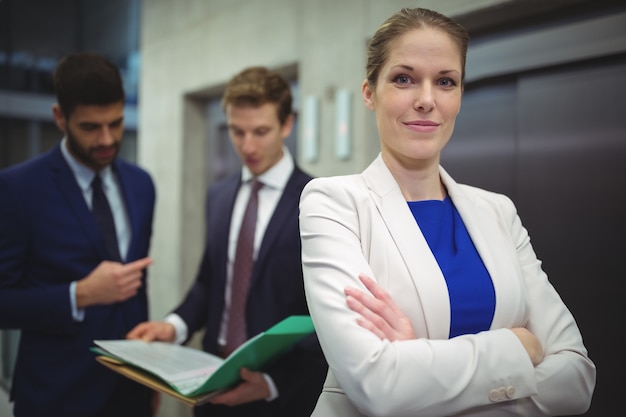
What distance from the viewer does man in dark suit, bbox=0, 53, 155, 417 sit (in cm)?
170

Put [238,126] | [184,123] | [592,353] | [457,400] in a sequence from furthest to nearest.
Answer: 1. [184,123]
2. [238,126]
3. [592,353]
4. [457,400]

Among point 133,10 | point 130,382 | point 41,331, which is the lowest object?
point 130,382

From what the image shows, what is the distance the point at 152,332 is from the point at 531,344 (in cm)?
131

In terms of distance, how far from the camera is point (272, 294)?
5.86 ft

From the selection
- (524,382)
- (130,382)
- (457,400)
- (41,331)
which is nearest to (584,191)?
(524,382)

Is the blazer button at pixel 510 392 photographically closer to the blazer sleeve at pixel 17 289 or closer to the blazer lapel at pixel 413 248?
the blazer lapel at pixel 413 248

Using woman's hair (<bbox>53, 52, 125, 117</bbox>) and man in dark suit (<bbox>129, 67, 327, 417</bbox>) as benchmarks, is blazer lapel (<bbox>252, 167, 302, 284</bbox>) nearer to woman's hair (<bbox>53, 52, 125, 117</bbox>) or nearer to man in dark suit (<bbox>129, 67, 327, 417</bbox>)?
man in dark suit (<bbox>129, 67, 327, 417</bbox>)

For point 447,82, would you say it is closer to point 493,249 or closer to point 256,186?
point 493,249

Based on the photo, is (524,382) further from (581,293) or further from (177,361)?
(177,361)

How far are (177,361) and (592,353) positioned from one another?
3.81 feet

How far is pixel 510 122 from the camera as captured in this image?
191 cm

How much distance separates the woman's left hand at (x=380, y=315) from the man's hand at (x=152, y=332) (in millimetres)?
1102

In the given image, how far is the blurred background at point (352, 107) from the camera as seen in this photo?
61.1 inches

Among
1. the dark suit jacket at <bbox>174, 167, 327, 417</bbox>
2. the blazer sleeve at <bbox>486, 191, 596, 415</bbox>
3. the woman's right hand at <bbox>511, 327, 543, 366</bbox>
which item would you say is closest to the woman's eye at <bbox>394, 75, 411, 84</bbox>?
Result: the blazer sleeve at <bbox>486, 191, 596, 415</bbox>
